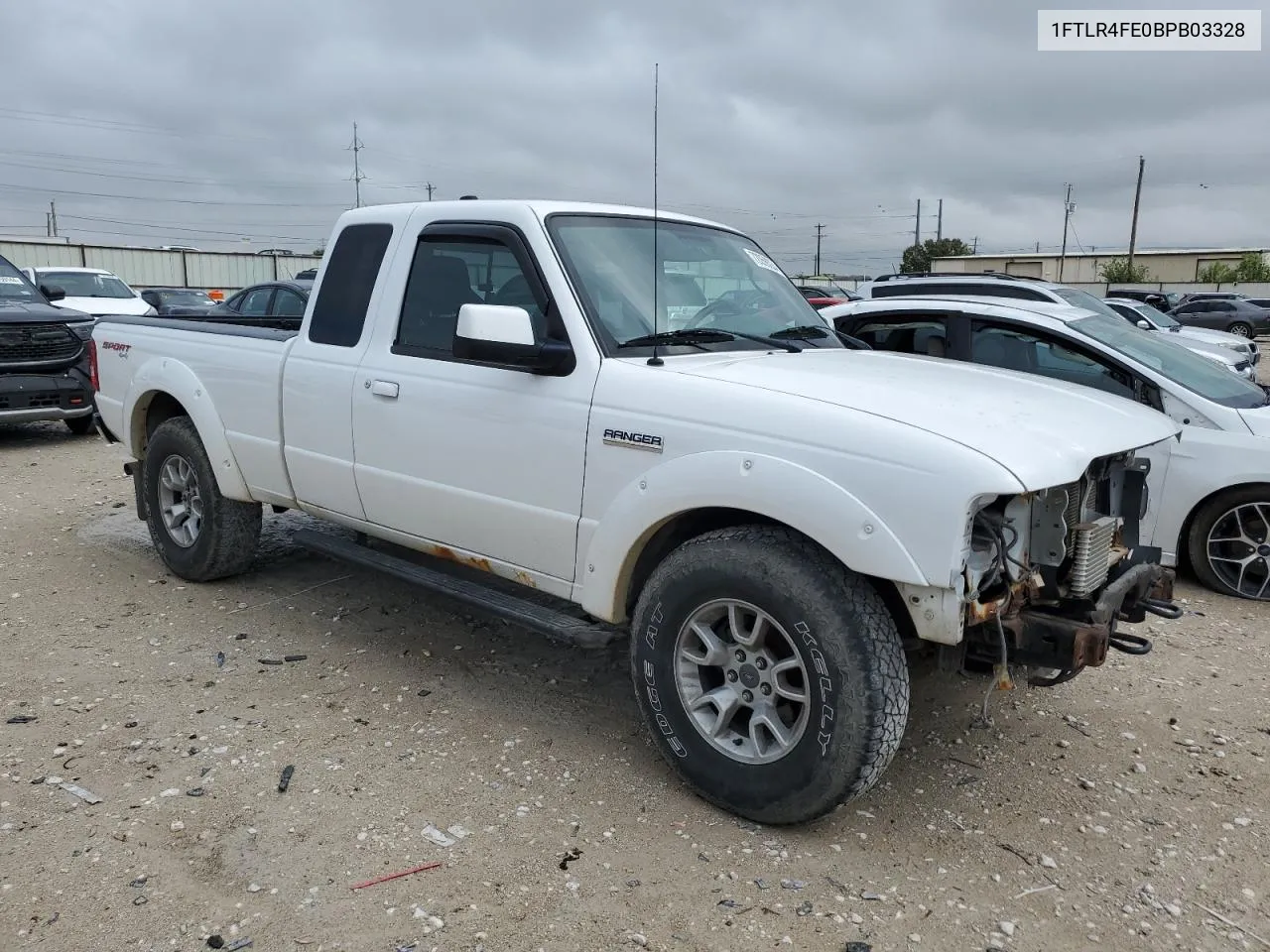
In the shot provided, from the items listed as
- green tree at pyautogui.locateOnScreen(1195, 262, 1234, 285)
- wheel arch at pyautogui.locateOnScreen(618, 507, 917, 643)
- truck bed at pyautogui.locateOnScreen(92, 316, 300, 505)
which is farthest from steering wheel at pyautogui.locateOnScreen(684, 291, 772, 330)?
green tree at pyautogui.locateOnScreen(1195, 262, 1234, 285)

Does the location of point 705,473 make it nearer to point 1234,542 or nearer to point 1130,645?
point 1130,645

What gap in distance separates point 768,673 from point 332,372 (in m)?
2.42

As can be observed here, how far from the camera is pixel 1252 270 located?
220 ft

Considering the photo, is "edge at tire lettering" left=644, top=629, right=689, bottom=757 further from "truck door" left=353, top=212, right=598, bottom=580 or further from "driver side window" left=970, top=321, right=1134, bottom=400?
"driver side window" left=970, top=321, right=1134, bottom=400

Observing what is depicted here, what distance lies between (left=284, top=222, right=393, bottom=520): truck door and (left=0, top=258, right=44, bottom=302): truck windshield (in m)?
8.14

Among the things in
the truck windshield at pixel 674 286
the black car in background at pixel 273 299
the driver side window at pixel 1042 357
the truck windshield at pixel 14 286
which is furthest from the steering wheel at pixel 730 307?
the truck windshield at pixel 14 286

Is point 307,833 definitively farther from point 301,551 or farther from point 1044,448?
point 301,551

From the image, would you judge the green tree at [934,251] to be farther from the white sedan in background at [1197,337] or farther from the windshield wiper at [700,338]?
the windshield wiper at [700,338]

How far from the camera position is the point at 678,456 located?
3.28m

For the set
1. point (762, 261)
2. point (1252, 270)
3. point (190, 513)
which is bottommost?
point (190, 513)

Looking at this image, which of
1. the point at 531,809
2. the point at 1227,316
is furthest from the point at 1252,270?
the point at 531,809

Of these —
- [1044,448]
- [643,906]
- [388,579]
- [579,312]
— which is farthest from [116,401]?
[1044,448]

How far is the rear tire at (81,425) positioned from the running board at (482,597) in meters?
7.33

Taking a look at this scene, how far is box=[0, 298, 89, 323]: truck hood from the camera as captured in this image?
33.1 ft
